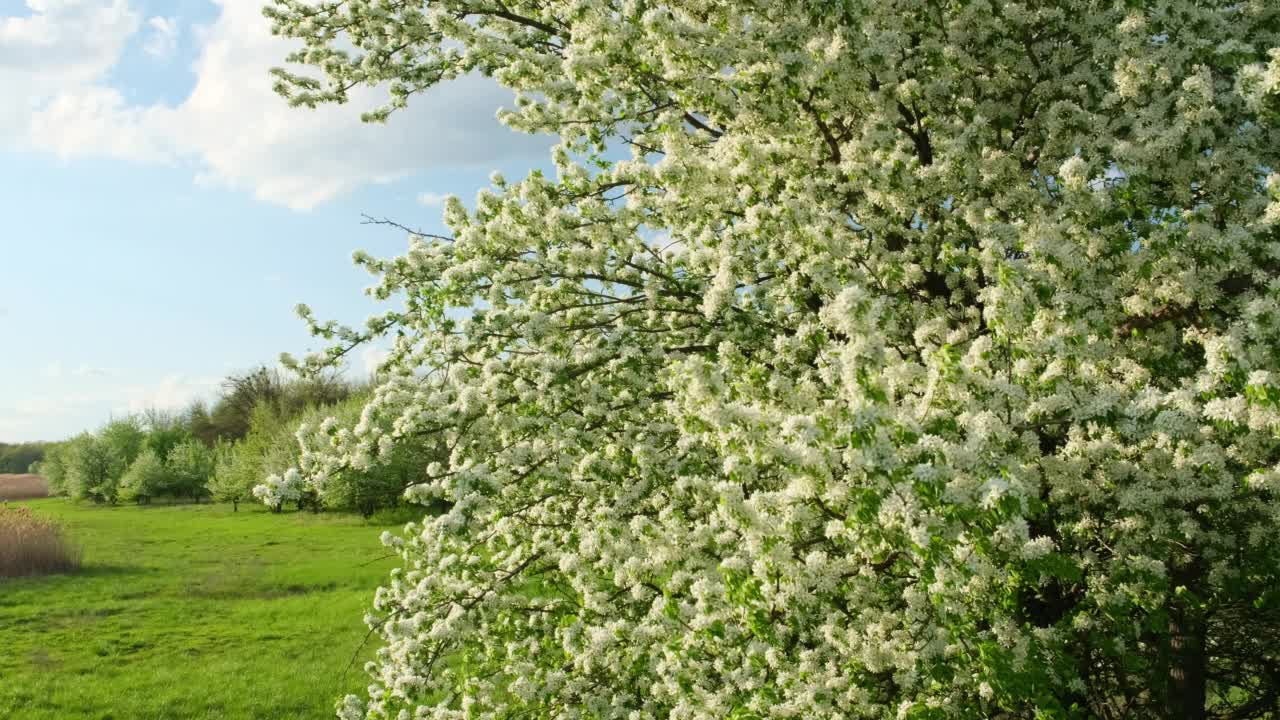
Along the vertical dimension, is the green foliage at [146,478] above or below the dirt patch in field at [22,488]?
above

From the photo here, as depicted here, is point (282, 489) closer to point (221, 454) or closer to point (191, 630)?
point (191, 630)

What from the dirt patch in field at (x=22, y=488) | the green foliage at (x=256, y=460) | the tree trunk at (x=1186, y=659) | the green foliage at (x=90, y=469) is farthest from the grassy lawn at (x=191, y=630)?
the dirt patch in field at (x=22, y=488)

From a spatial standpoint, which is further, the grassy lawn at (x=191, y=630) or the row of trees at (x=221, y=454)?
the row of trees at (x=221, y=454)

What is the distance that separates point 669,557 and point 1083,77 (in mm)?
6500

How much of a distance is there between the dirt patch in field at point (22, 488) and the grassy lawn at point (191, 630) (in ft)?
219

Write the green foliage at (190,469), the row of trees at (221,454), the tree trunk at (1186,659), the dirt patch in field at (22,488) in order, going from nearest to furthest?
the tree trunk at (1186,659)
the row of trees at (221,454)
the green foliage at (190,469)
the dirt patch in field at (22,488)

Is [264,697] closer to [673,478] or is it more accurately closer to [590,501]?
[590,501]

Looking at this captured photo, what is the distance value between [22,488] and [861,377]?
5058 inches

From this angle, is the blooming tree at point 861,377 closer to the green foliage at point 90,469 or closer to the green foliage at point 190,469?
the green foliage at point 190,469

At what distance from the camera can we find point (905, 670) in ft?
24.1

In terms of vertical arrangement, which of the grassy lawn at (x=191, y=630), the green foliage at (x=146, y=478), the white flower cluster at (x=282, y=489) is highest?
the white flower cluster at (x=282, y=489)

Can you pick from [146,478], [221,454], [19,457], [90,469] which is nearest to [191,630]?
[221,454]

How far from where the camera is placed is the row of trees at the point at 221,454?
2199 inches

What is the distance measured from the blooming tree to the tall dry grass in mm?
30503
